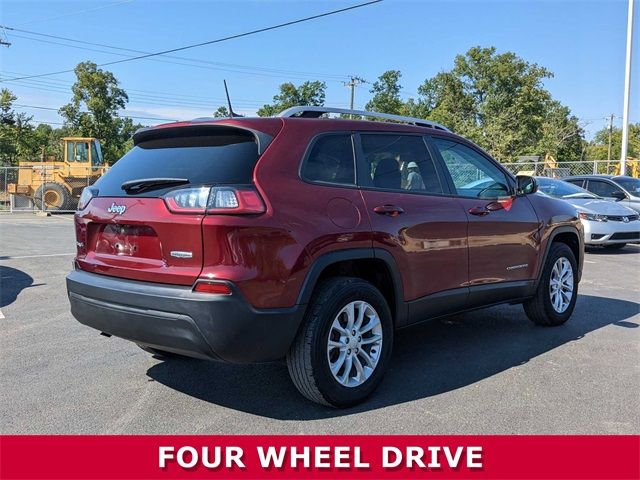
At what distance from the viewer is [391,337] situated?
383cm

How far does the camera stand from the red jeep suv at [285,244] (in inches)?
120

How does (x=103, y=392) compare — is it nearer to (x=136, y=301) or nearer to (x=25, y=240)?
(x=136, y=301)

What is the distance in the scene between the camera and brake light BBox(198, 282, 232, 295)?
3.00m

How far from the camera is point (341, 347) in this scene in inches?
139

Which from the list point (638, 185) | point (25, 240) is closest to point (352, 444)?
point (25, 240)

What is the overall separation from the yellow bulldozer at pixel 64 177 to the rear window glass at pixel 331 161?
22.6m

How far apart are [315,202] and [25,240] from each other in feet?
37.3

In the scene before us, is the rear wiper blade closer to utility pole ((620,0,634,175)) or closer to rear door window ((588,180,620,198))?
rear door window ((588,180,620,198))

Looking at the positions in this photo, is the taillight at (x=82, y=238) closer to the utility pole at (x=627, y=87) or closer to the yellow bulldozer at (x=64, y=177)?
the utility pole at (x=627, y=87)

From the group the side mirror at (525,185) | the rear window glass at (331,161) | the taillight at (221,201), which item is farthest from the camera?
the side mirror at (525,185)

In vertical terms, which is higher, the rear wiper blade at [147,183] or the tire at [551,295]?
the rear wiper blade at [147,183]

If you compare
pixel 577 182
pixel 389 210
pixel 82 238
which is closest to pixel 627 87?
pixel 577 182

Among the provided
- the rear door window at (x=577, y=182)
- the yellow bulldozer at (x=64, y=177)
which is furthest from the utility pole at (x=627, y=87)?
the yellow bulldozer at (x=64, y=177)

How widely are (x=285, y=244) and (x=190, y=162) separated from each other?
2.69 ft
